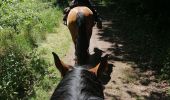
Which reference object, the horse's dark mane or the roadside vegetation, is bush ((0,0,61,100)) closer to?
the roadside vegetation

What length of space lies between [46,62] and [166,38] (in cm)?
461

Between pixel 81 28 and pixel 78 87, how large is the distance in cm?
504

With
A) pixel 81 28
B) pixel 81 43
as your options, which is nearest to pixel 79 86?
pixel 81 43

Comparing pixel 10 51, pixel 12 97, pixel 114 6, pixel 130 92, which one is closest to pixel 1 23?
pixel 10 51

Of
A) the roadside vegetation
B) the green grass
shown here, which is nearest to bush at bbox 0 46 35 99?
the roadside vegetation

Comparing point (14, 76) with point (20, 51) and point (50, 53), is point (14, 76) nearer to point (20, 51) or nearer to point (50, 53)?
point (20, 51)

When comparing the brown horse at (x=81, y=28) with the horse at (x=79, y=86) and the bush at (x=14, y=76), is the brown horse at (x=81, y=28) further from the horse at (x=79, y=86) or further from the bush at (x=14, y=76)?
the horse at (x=79, y=86)

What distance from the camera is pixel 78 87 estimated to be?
2.86 m

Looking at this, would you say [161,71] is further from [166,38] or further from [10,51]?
[10,51]

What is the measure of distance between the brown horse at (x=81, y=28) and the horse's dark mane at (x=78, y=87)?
4.02 meters

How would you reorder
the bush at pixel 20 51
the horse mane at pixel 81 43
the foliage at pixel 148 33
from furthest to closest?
the foliage at pixel 148 33 < the horse mane at pixel 81 43 < the bush at pixel 20 51

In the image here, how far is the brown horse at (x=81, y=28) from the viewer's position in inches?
300

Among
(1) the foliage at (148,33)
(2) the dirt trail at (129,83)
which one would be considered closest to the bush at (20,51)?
(2) the dirt trail at (129,83)

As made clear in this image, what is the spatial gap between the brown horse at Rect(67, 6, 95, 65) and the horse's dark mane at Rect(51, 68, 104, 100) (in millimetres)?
4018
